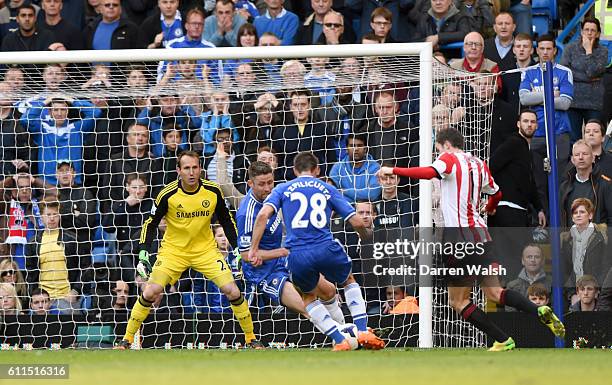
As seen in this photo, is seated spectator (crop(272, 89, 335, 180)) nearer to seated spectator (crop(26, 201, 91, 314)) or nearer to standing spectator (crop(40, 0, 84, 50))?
seated spectator (crop(26, 201, 91, 314))

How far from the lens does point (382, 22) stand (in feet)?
49.5

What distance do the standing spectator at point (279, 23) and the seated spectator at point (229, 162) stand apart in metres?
1.90

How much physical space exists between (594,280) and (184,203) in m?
4.13

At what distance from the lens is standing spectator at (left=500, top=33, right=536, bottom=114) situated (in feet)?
47.4

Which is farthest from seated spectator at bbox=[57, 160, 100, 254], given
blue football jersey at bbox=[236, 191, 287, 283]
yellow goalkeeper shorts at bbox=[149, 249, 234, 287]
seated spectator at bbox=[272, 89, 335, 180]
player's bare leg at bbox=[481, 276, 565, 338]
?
player's bare leg at bbox=[481, 276, 565, 338]

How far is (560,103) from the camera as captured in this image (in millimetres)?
14281

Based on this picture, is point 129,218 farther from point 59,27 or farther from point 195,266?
point 59,27

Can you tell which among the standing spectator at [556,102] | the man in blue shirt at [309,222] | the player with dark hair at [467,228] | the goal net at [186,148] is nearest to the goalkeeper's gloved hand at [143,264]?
the goal net at [186,148]

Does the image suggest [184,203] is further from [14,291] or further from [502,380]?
[502,380]

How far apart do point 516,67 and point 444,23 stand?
1137 mm

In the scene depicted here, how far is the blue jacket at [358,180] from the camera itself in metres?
13.8

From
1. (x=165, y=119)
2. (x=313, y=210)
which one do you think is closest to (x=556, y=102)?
(x=313, y=210)

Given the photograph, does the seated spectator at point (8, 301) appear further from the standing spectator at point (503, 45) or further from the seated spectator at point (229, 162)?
the standing spectator at point (503, 45)

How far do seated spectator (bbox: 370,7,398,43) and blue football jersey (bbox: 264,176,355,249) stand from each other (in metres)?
4.27
